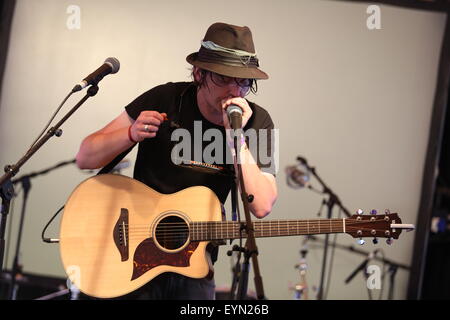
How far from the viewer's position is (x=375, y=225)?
101 inches

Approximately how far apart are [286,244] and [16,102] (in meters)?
2.25

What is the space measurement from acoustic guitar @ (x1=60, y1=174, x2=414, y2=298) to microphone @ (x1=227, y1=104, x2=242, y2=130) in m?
0.52

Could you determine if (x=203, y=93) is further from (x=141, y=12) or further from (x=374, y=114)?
(x=374, y=114)

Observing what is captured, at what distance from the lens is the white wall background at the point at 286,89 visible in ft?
12.6

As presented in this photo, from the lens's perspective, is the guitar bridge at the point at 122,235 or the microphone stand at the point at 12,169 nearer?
the microphone stand at the point at 12,169

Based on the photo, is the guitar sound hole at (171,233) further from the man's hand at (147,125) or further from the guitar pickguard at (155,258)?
the man's hand at (147,125)

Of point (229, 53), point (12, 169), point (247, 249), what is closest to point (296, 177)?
point (229, 53)

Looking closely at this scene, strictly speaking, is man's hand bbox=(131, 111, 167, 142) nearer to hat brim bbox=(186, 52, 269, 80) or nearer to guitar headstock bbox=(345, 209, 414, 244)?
hat brim bbox=(186, 52, 269, 80)

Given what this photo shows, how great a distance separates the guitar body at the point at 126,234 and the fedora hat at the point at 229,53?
584 millimetres

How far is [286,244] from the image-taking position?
14.2 ft

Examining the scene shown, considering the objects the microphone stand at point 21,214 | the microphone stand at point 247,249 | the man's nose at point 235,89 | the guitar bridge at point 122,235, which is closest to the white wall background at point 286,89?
the microphone stand at point 21,214

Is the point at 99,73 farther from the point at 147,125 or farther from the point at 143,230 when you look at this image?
the point at 143,230

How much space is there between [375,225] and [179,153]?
1.00 meters
